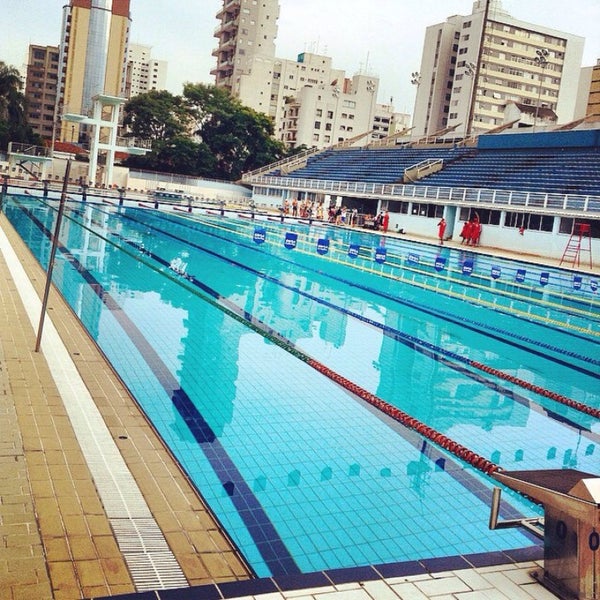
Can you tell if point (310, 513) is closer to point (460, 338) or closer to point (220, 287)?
point (460, 338)

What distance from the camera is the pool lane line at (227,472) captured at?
3.18 meters

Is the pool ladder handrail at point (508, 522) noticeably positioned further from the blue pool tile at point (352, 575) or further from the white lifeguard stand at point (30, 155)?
the white lifeguard stand at point (30, 155)

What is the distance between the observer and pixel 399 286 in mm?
13000

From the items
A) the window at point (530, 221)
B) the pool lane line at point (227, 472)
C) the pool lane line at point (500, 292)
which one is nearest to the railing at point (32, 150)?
the pool lane line at point (500, 292)

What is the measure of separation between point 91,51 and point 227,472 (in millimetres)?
67201

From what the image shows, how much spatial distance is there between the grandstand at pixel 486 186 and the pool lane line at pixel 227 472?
687 inches

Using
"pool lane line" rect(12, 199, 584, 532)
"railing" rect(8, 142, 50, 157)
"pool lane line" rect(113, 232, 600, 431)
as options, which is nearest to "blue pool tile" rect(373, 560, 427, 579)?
"pool lane line" rect(12, 199, 584, 532)

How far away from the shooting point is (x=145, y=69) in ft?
424

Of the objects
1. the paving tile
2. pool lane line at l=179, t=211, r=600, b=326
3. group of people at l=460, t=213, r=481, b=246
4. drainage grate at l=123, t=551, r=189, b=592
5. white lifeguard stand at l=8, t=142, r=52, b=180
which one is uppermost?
white lifeguard stand at l=8, t=142, r=52, b=180

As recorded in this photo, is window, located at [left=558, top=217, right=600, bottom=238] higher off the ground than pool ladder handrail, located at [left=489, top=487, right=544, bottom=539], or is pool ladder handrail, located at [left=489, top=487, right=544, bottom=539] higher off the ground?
window, located at [left=558, top=217, right=600, bottom=238]

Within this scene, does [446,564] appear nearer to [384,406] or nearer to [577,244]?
[384,406]

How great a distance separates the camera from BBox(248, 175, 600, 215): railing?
2086 cm

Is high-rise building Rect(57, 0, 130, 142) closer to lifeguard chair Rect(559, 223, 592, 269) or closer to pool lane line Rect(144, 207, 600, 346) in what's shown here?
lifeguard chair Rect(559, 223, 592, 269)

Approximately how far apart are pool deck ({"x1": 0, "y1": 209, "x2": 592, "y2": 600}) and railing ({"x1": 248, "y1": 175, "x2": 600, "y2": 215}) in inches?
750
